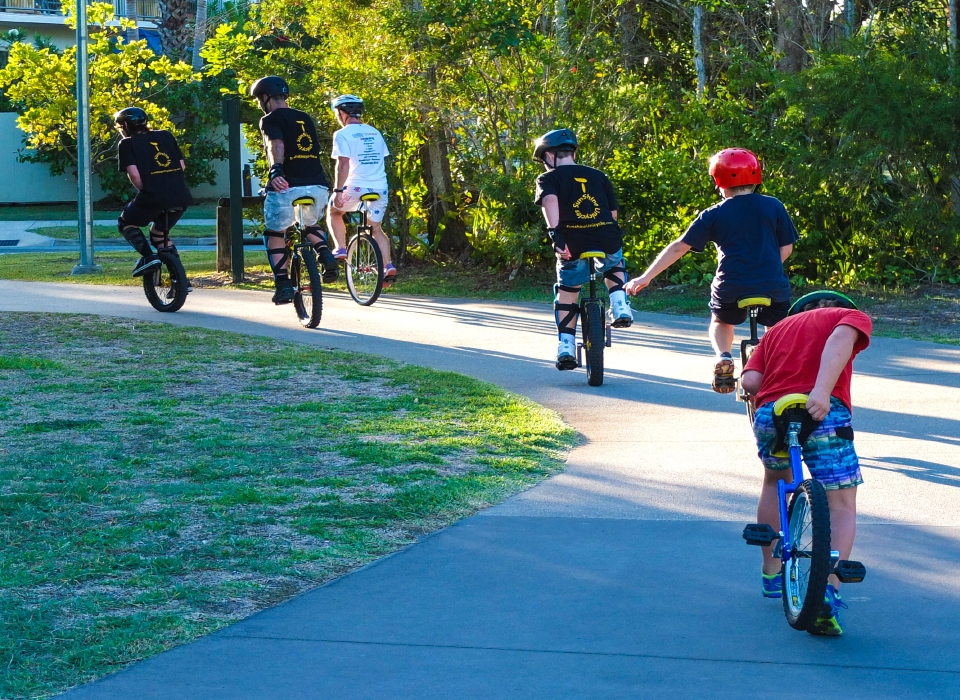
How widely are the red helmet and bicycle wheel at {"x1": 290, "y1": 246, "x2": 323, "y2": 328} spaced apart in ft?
17.4

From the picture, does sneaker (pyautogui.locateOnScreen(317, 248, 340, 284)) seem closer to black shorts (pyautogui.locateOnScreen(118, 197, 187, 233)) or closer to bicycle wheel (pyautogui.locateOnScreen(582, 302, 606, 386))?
black shorts (pyautogui.locateOnScreen(118, 197, 187, 233))

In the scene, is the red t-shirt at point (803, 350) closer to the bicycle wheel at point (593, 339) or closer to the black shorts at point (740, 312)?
the black shorts at point (740, 312)

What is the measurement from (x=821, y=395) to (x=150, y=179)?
8.91 meters

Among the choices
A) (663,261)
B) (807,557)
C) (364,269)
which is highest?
(663,261)

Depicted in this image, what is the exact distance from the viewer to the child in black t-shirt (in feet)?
38.4

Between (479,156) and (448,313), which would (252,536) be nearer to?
(448,313)

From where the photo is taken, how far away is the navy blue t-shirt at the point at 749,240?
20.8ft

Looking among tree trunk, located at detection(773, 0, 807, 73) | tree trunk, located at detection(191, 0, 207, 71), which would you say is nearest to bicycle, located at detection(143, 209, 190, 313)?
tree trunk, located at detection(773, 0, 807, 73)

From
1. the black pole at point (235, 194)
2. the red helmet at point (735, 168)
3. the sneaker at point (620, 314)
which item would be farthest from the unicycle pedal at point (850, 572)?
the black pole at point (235, 194)

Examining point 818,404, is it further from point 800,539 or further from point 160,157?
point 160,157

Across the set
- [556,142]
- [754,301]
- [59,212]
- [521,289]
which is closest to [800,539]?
[754,301]

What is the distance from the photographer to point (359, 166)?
11930 millimetres

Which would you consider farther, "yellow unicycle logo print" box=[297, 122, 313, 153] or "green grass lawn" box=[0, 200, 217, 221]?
"green grass lawn" box=[0, 200, 217, 221]

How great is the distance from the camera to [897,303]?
38.8ft
